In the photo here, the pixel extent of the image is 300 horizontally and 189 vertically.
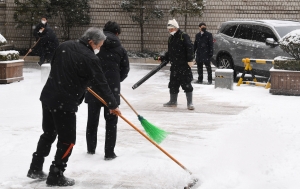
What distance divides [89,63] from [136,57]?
18.6m

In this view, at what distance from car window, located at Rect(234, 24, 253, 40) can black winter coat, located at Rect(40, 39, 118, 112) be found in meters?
10.7

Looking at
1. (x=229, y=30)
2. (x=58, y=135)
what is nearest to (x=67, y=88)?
(x=58, y=135)

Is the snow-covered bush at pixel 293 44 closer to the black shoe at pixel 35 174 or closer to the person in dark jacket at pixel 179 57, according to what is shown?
the person in dark jacket at pixel 179 57

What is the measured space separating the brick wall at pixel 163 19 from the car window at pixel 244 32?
26.4 ft

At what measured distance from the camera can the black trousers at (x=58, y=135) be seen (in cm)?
608

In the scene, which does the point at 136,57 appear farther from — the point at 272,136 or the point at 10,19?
the point at 272,136

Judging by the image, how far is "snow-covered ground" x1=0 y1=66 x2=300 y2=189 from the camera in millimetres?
6379

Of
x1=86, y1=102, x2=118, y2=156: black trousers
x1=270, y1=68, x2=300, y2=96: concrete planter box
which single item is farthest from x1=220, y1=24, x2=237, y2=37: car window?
x1=86, y1=102, x2=118, y2=156: black trousers

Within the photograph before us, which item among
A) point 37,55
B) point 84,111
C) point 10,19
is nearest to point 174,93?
point 84,111

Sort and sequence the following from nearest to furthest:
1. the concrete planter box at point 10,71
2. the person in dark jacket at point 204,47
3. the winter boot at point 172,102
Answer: the winter boot at point 172,102 < the concrete planter box at point 10,71 < the person in dark jacket at point 204,47

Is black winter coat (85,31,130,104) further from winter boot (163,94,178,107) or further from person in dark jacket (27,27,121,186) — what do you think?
winter boot (163,94,178,107)

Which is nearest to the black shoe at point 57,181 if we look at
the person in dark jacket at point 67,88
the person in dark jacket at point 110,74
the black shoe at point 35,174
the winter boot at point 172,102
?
the person in dark jacket at point 67,88

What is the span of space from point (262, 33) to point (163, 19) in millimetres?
10079

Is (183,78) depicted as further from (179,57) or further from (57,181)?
(57,181)
